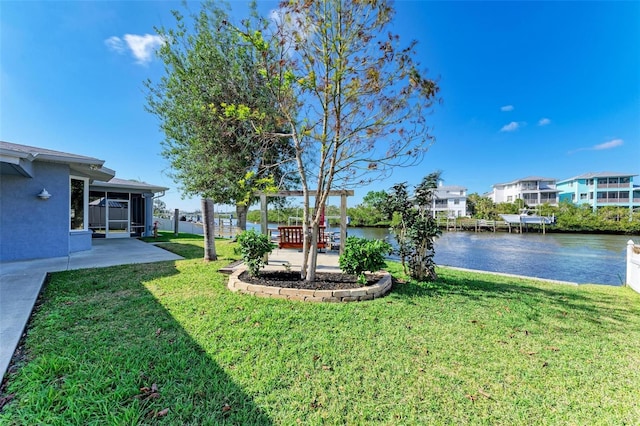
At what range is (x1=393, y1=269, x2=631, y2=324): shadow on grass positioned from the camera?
14.1 feet

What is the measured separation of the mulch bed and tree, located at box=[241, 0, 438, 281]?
0.98ft

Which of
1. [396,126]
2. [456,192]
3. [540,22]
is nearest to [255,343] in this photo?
[396,126]

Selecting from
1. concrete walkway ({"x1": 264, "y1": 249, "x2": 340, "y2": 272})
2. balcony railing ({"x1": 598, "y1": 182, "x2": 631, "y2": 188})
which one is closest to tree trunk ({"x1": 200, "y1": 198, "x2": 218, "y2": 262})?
concrete walkway ({"x1": 264, "y1": 249, "x2": 340, "y2": 272})

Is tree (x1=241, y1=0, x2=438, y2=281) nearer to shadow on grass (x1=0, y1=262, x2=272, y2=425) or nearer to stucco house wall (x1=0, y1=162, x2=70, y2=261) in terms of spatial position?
shadow on grass (x1=0, y1=262, x2=272, y2=425)

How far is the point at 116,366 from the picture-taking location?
2.41 meters

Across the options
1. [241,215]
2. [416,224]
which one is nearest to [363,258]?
[416,224]

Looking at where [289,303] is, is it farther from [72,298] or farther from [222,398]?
[72,298]

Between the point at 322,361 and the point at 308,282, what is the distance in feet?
7.24

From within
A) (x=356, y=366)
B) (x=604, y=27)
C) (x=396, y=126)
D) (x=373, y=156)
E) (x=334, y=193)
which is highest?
(x=604, y=27)

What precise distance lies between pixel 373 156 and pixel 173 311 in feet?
13.6

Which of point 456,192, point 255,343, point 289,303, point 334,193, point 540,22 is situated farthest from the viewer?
point 456,192

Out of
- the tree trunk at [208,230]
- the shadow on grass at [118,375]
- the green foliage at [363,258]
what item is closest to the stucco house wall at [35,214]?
the tree trunk at [208,230]

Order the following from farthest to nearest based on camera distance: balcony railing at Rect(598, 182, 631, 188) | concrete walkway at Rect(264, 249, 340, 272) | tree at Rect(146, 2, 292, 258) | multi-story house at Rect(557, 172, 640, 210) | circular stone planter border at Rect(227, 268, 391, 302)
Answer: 1. balcony railing at Rect(598, 182, 631, 188)
2. multi-story house at Rect(557, 172, 640, 210)
3. tree at Rect(146, 2, 292, 258)
4. concrete walkway at Rect(264, 249, 340, 272)
5. circular stone planter border at Rect(227, 268, 391, 302)

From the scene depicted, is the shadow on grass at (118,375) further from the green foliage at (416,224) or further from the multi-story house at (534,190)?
the multi-story house at (534,190)
